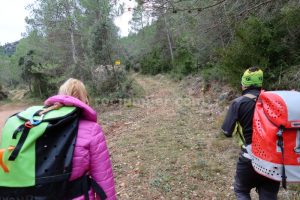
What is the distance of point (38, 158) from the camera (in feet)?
5.26

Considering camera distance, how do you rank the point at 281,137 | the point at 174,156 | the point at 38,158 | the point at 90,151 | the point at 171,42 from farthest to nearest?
the point at 171,42
the point at 174,156
the point at 281,137
the point at 90,151
the point at 38,158

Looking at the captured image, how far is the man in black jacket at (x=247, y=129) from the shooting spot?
2.48m

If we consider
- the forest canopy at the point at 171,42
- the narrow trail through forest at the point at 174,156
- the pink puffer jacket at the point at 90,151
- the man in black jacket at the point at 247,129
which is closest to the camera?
the pink puffer jacket at the point at 90,151

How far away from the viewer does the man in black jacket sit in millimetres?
2477

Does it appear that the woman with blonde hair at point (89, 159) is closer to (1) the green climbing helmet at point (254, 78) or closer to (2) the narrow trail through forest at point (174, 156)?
(1) the green climbing helmet at point (254, 78)

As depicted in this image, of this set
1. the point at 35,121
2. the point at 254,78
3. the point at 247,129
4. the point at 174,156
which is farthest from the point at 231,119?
the point at 174,156

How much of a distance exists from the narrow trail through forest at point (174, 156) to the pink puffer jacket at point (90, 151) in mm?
2454

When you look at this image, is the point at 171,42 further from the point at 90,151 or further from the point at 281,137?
the point at 90,151

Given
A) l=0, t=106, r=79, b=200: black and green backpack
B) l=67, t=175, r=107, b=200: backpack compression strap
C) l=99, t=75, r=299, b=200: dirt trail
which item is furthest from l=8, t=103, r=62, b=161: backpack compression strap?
l=99, t=75, r=299, b=200: dirt trail

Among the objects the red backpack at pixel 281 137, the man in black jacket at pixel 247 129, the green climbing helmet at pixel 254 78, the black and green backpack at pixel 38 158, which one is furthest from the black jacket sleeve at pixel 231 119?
the black and green backpack at pixel 38 158

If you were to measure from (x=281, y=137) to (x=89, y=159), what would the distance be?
134cm

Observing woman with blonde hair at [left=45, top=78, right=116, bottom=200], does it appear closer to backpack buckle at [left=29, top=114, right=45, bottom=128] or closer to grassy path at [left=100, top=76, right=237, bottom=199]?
backpack buckle at [left=29, top=114, right=45, bottom=128]

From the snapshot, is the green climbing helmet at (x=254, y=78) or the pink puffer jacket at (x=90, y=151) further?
the green climbing helmet at (x=254, y=78)

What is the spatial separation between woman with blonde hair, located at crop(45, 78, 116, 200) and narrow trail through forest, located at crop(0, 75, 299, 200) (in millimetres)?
2439
